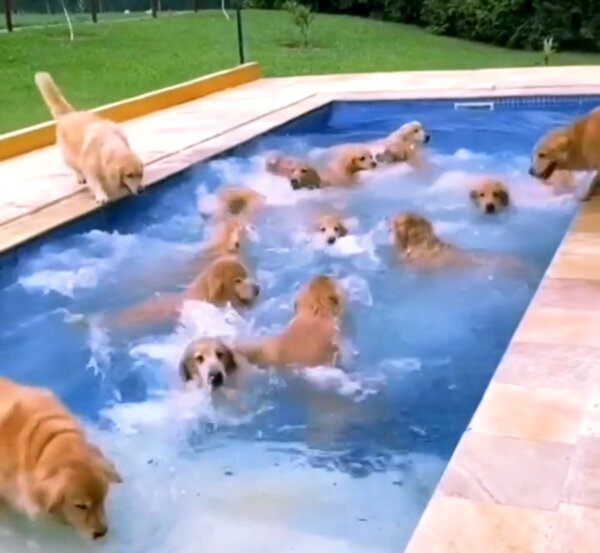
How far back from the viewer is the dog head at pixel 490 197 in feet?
16.4

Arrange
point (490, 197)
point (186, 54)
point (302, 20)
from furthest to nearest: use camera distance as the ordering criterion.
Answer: point (302, 20), point (186, 54), point (490, 197)

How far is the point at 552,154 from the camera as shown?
485 cm

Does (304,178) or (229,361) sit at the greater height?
(229,361)

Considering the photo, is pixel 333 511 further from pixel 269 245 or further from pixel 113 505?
pixel 269 245

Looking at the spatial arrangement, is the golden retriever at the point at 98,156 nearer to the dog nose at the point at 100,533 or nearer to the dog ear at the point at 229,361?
the dog ear at the point at 229,361

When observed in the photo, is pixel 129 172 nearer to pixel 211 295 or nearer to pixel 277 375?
pixel 211 295

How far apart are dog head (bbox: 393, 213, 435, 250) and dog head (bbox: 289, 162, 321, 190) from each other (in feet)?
4.10

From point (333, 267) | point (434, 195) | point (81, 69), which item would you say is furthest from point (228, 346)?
point (81, 69)

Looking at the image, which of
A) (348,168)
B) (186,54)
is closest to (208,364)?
(348,168)

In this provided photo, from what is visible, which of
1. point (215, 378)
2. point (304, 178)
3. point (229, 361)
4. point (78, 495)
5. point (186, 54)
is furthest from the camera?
point (186, 54)

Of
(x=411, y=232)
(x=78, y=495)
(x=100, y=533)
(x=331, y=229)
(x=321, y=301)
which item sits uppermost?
(x=78, y=495)

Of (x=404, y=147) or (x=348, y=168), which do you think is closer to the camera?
(x=348, y=168)

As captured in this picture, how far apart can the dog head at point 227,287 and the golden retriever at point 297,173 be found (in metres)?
1.87

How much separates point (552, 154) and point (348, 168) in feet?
4.55
